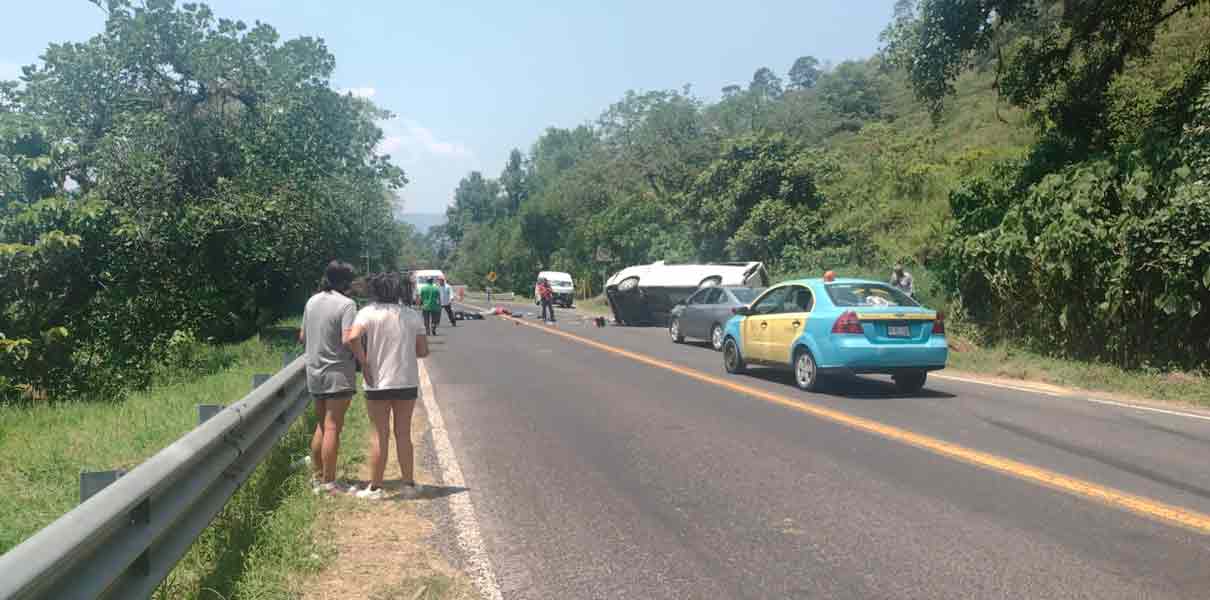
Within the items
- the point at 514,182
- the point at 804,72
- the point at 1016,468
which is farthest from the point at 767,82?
the point at 1016,468

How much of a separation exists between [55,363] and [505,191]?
119413mm

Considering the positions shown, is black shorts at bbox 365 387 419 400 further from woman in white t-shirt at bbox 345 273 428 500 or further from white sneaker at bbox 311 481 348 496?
white sneaker at bbox 311 481 348 496

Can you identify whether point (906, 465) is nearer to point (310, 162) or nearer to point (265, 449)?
point (265, 449)

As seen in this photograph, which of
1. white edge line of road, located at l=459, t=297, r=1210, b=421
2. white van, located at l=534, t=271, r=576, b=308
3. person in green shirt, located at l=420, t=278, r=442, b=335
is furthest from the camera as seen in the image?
white van, located at l=534, t=271, r=576, b=308

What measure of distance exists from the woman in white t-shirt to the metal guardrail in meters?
0.80

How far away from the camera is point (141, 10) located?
23719 millimetres

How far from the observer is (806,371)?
1278cm

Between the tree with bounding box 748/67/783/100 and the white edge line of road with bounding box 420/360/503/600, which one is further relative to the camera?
the tree with bounding box 748/67/783/100

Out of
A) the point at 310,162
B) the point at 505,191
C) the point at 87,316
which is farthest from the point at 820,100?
the point at 87,316

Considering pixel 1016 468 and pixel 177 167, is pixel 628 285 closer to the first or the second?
pixel 177 167

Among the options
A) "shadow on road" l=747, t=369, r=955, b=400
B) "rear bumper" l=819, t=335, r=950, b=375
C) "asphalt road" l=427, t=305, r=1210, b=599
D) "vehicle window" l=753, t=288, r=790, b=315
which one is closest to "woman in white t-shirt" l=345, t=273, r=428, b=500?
"asphalt road" l=427, t=305, r=1210, b=599

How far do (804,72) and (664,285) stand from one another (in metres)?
159

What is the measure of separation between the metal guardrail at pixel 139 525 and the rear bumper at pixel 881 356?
305 inches

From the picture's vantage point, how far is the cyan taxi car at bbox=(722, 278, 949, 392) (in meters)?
12.1
